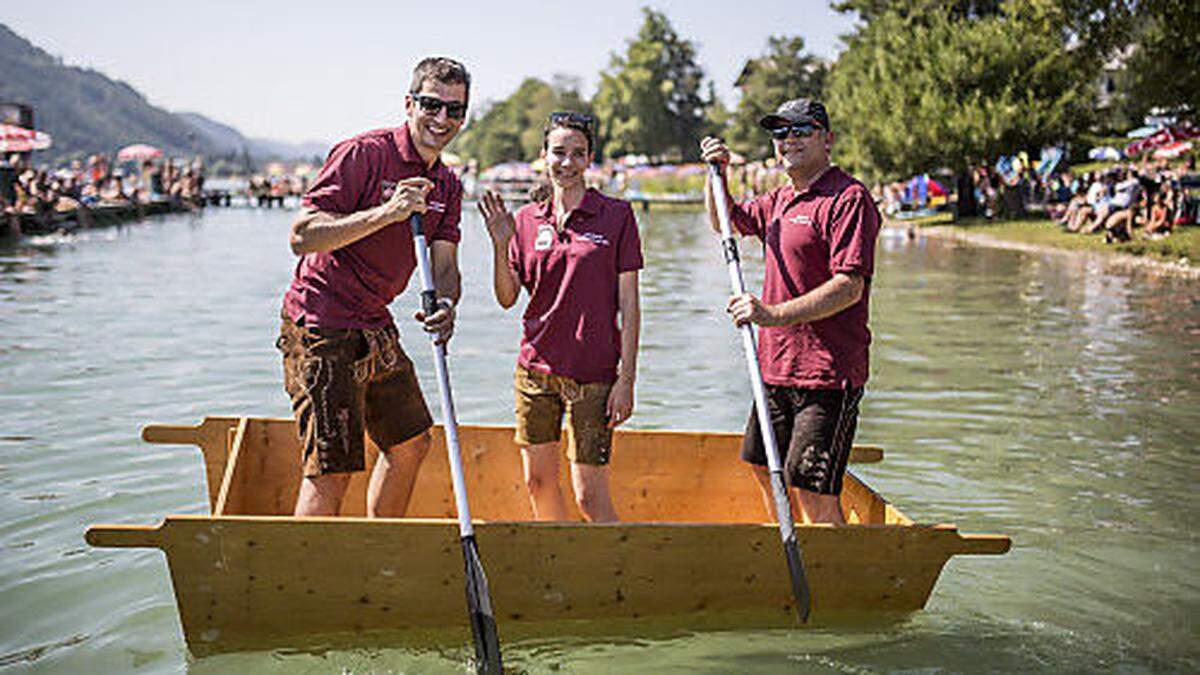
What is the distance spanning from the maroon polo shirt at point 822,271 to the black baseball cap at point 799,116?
0.23 m

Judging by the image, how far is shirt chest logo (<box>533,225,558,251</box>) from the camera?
512 cm

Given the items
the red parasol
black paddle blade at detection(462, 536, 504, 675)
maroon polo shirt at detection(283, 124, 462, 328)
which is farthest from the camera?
the red parasol

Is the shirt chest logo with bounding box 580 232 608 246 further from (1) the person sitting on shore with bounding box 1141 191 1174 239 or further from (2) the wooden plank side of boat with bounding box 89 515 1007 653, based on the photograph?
(1) the person sitting on shore with bounding box 1141 191 1174 239

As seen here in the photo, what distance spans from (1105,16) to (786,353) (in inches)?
801

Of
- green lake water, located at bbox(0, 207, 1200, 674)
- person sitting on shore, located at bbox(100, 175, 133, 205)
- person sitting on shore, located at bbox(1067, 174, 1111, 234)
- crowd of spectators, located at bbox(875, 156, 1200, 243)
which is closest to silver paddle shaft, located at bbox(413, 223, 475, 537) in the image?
green lake water, located at bbox(0, 207, 1200, 674)

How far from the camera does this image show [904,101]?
40844mm

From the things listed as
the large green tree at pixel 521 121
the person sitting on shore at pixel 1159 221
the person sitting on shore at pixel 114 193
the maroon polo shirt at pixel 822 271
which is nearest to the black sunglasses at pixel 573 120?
the maroon polo shirt at pixel 822 271

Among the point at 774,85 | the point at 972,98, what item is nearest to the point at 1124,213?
the point at 972,98

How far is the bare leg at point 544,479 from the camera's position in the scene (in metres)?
5.24

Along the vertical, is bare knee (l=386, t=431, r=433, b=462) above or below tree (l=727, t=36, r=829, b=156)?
below

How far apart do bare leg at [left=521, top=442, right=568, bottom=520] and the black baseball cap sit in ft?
5.53

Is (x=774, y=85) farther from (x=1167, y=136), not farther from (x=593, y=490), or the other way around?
(x=593, y=490)

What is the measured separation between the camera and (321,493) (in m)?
4.92

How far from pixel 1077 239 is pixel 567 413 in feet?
96.0
